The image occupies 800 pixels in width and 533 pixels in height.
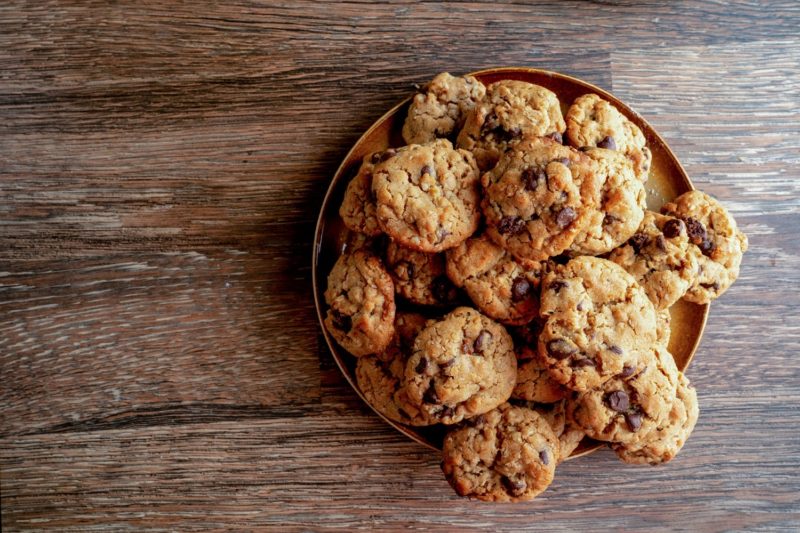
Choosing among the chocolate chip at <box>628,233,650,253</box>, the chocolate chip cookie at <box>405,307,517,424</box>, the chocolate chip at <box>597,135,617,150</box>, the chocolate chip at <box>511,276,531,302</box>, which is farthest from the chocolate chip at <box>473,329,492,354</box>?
the chocolate chip at <box>597,135,617,150</box>

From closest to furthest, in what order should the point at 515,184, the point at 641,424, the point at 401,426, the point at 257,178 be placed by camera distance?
the point at 515,184 < the point at 641,424 < the point at 401,426 < the point at 257,178

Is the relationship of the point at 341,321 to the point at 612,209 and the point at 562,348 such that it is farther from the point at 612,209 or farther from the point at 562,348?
the point at 612,209

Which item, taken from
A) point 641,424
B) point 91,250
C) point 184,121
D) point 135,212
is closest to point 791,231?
point 641,424

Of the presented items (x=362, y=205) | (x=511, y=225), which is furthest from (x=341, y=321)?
(x=511, y=225)

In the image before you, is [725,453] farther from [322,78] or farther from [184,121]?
[184,121]

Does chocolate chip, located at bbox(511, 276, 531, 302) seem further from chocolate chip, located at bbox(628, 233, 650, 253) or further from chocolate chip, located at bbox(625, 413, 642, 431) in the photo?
chocolate chip, located at bbox(625, 413, 642, 431)

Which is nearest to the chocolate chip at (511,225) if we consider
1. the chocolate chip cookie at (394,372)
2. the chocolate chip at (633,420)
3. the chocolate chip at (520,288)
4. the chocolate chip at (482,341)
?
the chocolate chip at (520,288)

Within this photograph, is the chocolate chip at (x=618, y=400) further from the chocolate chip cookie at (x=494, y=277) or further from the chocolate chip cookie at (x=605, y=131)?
the chocolate chip cookie at (x=605, y=131)
